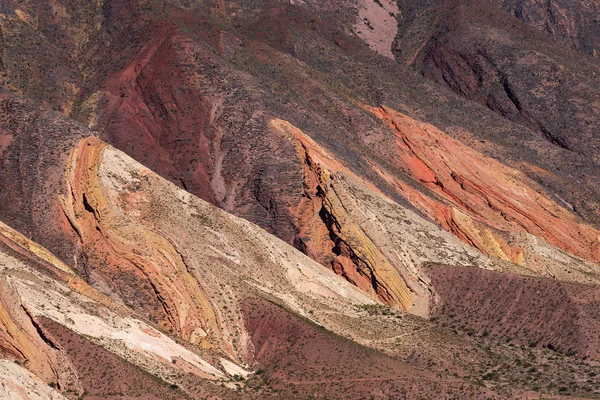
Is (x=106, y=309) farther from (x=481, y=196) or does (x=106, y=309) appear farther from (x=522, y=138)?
(x=522, y=138)

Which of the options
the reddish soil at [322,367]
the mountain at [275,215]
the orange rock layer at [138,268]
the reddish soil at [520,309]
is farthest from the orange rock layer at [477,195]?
the reddish soil at [322,367]

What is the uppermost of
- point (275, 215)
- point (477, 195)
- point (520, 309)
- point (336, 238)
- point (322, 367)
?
point (520, 309)

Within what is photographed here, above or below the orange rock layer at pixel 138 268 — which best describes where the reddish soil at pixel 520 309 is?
above

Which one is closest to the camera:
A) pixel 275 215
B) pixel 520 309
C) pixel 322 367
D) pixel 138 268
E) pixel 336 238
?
pixel 322 367

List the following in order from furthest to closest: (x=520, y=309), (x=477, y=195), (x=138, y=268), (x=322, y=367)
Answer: (x=477, y=195)
(x=520, y=309)
(x=138, y=268)
(x=322, y=367)

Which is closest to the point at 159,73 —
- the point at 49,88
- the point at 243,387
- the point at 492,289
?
the point at 49,88

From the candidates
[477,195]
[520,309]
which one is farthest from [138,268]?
[477,195]

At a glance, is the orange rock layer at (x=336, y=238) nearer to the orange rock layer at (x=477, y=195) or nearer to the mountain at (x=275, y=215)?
the mountain at (x=275, y=215)

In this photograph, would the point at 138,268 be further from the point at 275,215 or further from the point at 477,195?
the point at 477,195

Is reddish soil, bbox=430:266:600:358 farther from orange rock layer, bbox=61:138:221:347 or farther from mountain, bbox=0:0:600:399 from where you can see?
orange rock layer, bbox=61:138:221:347
